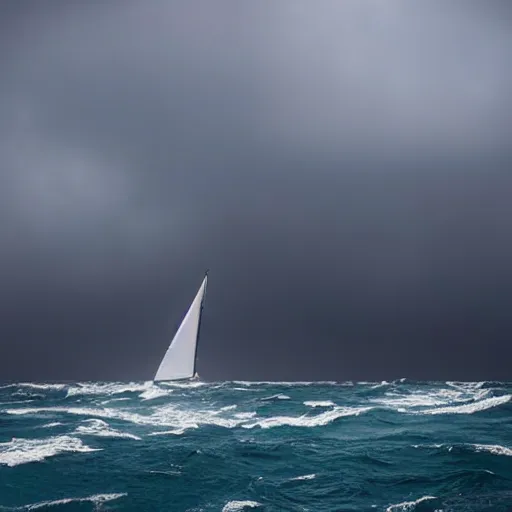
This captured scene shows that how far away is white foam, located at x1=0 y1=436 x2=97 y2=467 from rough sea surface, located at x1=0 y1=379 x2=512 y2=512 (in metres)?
0.10

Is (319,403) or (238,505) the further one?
(319,403)

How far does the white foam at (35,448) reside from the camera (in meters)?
32.4

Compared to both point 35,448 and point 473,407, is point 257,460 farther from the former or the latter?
point 473,407

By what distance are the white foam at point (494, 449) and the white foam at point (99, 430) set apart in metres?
23.8

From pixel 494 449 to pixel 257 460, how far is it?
15806 millimetres

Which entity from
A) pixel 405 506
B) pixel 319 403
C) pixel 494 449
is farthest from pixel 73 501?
pixel 319 403

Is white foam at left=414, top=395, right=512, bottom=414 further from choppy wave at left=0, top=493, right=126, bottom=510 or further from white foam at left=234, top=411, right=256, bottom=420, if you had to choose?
choppy wave at left=0, top=493, right=126, bottom=510

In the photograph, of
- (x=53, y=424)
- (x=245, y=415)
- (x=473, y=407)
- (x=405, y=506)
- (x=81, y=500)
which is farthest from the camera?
(x=473, y=407)

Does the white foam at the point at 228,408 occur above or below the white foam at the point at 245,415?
below

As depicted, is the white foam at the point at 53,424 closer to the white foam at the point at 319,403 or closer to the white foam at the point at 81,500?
the white foam at the point at 81,500

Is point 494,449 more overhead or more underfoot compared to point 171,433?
more overhead

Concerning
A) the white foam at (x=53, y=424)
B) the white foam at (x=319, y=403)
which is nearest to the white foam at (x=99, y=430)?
the white foam at (x=53, y=424)

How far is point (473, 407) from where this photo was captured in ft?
202

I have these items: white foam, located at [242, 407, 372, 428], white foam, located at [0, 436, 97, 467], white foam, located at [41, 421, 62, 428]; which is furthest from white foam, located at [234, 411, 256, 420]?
white foam, located at [0, 436, 97, 467]
